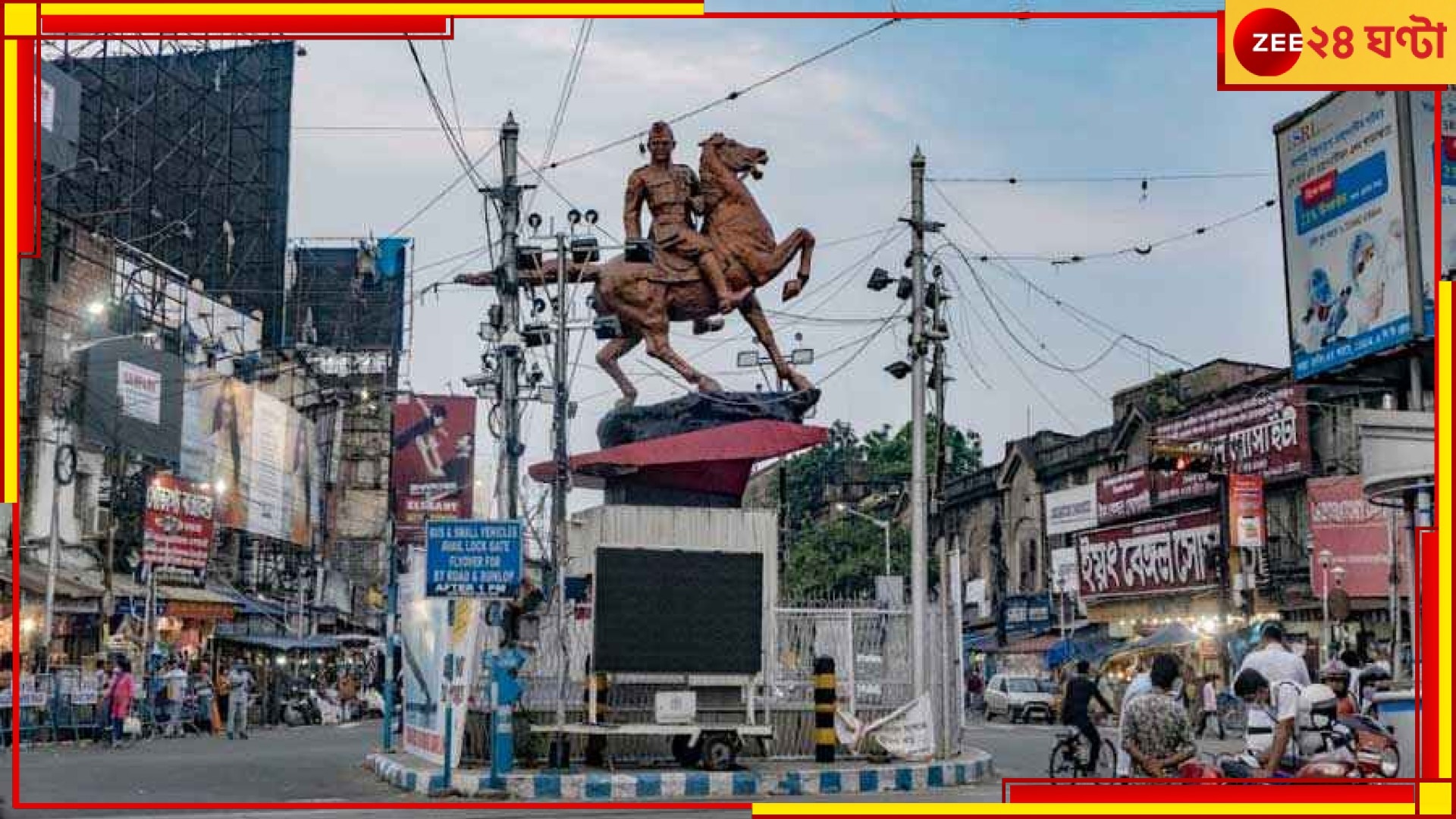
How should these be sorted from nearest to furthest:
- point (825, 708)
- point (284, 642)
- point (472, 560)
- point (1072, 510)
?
1. point (472, 560)
2. point (825, 708)
3. point (284, 642)
4. point (1072, 510)

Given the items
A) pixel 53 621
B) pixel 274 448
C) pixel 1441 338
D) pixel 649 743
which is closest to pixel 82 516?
pixel 53 621

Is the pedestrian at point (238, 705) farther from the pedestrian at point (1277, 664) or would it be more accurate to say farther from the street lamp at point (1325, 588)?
the pedestrian at point (1277, 664)

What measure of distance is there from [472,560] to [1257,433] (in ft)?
106

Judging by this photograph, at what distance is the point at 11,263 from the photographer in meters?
9.12

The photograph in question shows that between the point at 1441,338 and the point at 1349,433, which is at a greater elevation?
the point at 1349,433

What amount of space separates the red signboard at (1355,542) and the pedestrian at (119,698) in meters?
24.8

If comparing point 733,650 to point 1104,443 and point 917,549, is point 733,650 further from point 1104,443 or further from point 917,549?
point 1104,443

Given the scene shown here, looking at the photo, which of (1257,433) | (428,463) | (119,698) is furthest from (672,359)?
(428,463)

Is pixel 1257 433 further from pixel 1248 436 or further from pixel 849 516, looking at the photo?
pixel 849 516

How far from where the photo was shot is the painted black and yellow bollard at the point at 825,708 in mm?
20500

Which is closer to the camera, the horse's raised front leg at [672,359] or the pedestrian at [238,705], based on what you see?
the horse's raised front leg at [672,359]

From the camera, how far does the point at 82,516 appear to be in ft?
145

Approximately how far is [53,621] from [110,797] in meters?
25.3

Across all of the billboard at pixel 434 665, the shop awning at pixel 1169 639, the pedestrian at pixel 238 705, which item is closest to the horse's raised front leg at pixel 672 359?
the billboard at pixel 434 665
